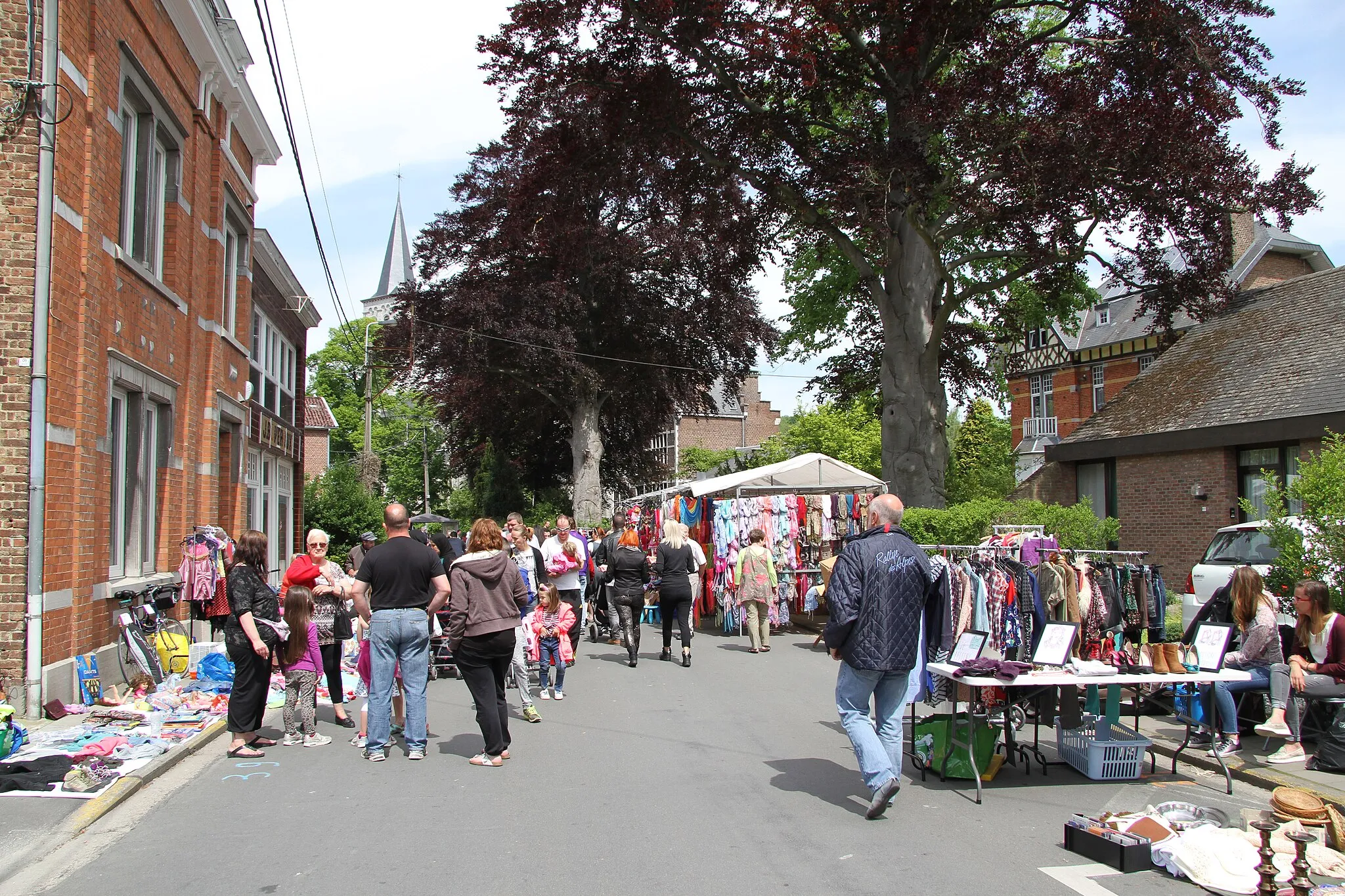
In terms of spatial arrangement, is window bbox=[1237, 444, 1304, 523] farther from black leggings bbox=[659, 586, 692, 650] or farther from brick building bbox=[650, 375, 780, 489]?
brick building bbox=[650, 375, 780, 489]

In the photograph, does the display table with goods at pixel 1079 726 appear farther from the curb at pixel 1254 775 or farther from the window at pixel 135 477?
the window at pixel 135 477

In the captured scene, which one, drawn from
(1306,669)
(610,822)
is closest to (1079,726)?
(1306,669)

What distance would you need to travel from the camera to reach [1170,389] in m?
23.0

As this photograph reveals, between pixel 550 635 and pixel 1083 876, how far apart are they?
19.8 ft

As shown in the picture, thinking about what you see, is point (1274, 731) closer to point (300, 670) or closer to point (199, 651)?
point (300, 670)

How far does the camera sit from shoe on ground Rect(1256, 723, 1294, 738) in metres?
7.60

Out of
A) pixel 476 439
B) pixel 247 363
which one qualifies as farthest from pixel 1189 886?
pixel 476 439

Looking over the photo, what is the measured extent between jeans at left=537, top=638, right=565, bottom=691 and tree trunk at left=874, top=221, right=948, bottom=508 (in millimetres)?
8979

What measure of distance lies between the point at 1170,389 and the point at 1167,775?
17987 millimetres

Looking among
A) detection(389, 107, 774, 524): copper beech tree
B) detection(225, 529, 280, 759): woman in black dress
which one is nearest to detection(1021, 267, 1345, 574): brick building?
detection(389, 107, 774, 524): copper beech tree

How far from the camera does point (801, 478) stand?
18.1m

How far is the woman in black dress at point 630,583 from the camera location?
1261 centimetres

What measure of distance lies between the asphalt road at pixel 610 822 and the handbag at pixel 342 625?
33.0 inches

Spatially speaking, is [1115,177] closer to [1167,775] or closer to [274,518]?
[1167,775]
